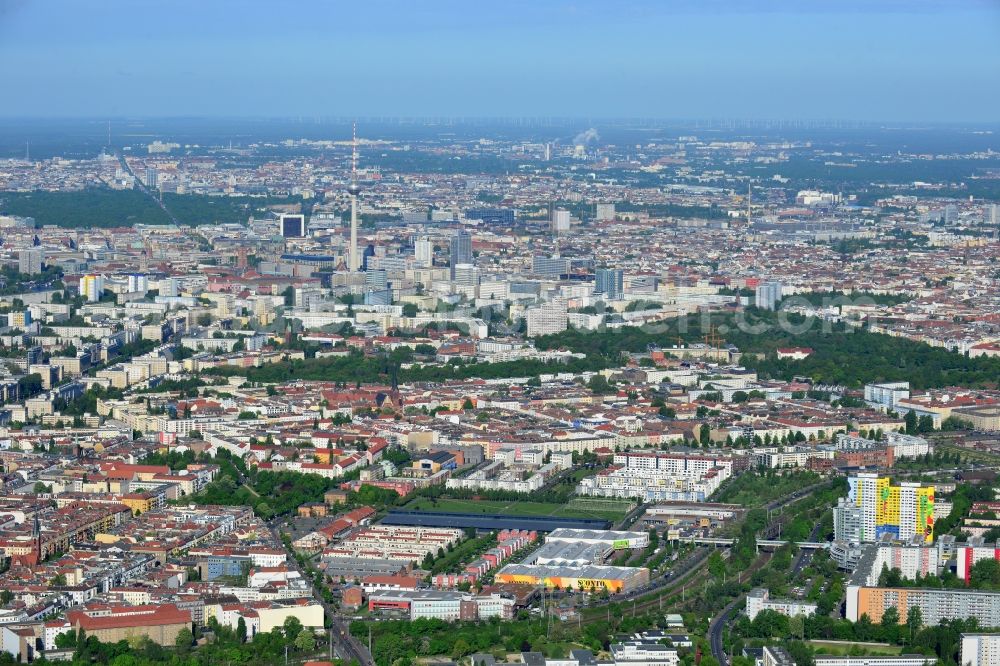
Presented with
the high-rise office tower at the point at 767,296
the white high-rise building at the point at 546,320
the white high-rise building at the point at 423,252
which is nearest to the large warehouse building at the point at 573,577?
the white high-rise building at the point at 546,320

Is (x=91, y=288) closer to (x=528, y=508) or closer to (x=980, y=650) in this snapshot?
(x=528, y=508)

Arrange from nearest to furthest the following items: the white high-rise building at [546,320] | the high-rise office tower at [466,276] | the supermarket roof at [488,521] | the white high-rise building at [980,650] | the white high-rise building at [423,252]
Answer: the white high-rise building at [980,650] < the supermarket roof at [488,521] < the white high-rise building at [546,320] < the high-rise office tower at [466,276] < the white high-rise building at [423,252]

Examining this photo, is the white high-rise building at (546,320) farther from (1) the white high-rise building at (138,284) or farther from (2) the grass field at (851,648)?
(2) the grass field at (851,648)

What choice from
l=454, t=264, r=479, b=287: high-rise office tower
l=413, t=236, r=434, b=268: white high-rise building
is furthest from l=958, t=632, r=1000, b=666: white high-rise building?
l=413, t=236, r=434, b=268: white high-rise building

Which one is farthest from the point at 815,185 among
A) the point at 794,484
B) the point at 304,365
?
the point at 794,484

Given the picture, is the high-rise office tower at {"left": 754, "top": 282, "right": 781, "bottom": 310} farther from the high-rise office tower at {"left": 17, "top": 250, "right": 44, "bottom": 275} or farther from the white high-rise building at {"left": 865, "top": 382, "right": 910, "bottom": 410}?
the high-rise office tower at {"left": 17, "top": 250, "right": 44, "bottom": 275}

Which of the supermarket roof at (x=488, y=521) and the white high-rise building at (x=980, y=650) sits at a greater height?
the white high-rise building at (x=980, y=650)
